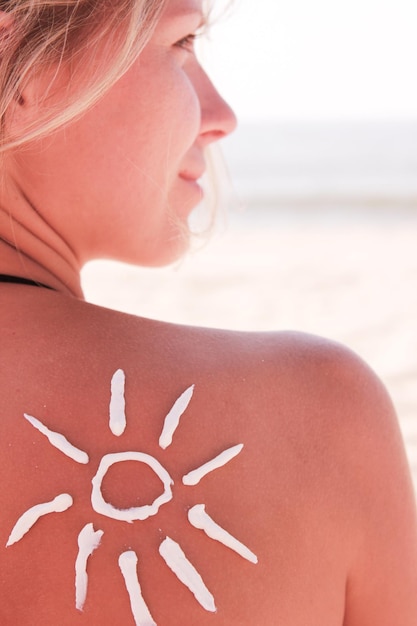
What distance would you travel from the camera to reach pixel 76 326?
48.9 inches

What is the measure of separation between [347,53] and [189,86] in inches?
857

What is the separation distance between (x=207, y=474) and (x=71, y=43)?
0.64 metres

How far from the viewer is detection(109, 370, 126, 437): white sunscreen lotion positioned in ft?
3.86

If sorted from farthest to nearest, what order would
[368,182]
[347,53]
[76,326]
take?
[347,53] < [368,182] < [76,326]

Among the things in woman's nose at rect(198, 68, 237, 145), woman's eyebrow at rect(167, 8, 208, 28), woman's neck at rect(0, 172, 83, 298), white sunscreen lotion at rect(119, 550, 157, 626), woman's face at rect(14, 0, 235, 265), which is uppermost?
woman's eyebrow at rect(167, 8, 208, 28)

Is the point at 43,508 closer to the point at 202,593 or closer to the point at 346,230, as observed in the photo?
the point at 202,593

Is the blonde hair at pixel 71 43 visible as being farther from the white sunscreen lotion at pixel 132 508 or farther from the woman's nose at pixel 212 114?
the white sunscreen lotion at pixel 132 508

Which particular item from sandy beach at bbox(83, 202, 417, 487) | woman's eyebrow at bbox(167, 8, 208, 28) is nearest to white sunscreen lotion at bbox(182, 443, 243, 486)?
woman's eyebrow at bbox(167, 8, 208, 28)

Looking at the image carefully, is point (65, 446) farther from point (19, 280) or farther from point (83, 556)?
point (19, 280)

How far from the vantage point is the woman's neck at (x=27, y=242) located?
1408 mm

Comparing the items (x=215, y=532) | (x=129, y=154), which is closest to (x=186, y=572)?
(x=215, y=532)

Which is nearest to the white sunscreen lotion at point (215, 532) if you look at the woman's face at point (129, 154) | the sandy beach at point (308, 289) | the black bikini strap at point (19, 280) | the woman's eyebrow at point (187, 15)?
the black bikini strap at point (19, 280)

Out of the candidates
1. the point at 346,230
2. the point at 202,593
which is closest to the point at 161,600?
the point at 202,593

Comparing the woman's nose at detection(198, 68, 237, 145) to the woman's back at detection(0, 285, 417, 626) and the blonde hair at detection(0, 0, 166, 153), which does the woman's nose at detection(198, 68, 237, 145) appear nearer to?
the blonde hair at detection(0, 0, 166, 153)
